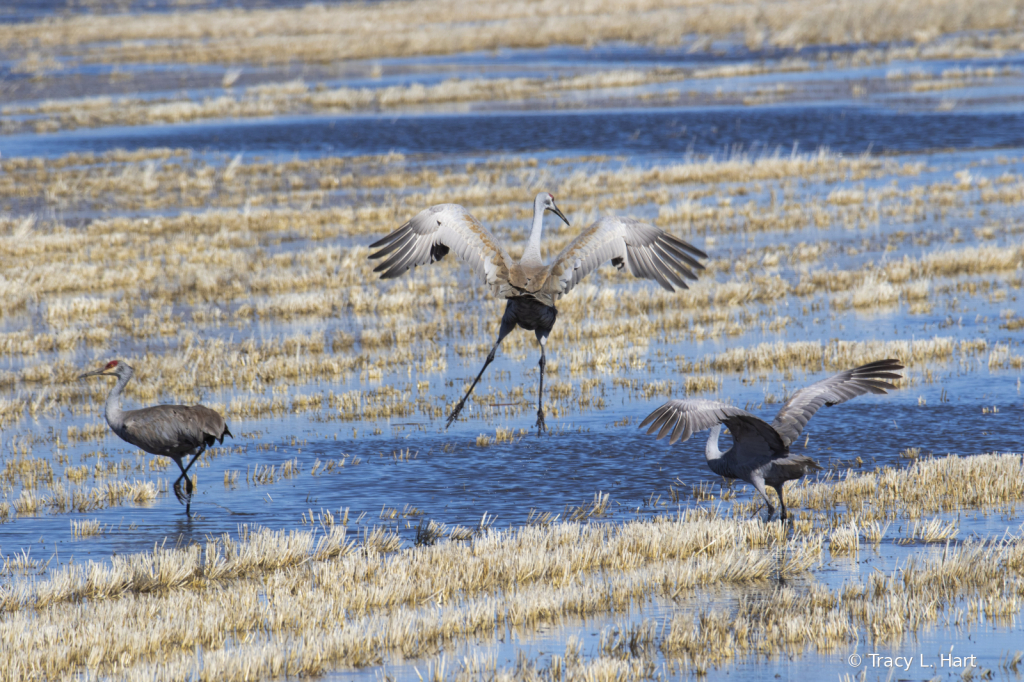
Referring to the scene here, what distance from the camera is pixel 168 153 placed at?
116 ft

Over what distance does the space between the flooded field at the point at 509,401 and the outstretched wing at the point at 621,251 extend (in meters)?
1.79

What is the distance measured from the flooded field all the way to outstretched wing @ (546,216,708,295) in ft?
5.87

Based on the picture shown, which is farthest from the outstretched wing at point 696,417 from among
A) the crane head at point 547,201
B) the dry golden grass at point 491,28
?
the dry golden grass at point 491,28

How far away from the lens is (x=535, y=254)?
11156 millimetres

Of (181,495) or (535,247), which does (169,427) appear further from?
(535,247)

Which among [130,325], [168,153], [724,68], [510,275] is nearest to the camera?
[510,275]

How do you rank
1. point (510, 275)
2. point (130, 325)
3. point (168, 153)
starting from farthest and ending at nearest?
point (168, 153)
point (130, 325)
point (510, 275)

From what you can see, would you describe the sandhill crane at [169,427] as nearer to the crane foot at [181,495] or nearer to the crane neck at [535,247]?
the crane foot at [181,495]

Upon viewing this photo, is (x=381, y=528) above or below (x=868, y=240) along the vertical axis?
below

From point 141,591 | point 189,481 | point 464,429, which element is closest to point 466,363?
point 464,429

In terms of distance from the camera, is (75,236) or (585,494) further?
(75,236)

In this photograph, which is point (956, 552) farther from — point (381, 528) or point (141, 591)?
point (141, 591)

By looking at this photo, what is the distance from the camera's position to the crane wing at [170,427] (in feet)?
33.2

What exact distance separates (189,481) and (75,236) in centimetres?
1452
